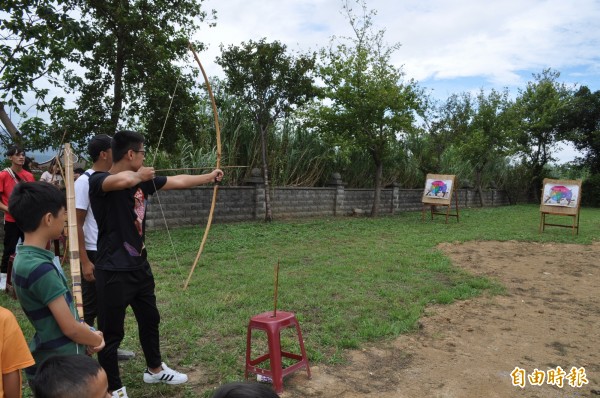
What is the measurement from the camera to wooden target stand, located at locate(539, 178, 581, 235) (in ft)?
39.0

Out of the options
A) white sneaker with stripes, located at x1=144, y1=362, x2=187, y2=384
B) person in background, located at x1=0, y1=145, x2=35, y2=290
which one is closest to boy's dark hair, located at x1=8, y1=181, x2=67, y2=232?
white sneaker with stripes, located at x1=144, y1=362, x2=187, y2=384

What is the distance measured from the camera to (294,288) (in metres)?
5.45

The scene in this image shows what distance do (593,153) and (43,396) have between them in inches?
1292

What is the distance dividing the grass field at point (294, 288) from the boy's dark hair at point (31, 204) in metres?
1.58

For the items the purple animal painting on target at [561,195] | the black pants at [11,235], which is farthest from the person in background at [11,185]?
the purple animal painting on target at [561,195]

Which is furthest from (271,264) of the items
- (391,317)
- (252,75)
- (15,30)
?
(252,75)

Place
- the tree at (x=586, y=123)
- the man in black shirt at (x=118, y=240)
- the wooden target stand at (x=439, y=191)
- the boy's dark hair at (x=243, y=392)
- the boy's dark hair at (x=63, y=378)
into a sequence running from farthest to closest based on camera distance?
the tree at (x=586, y=123), the wooden target stand at (x=439, y=191), the man in black shirt at (x=118, y=240), the boy's dark hair at (x=63, y=378), the boy's dark hair at (x=243, y=392)

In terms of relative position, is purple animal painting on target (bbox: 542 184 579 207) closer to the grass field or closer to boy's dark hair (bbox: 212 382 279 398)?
the grass field

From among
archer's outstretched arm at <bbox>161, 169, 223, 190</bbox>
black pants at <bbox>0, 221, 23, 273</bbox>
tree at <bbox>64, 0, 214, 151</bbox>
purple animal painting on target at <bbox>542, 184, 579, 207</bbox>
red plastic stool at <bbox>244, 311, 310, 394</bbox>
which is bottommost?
red plastic stool at <bbox>244, 311, 310, 394</bbox>

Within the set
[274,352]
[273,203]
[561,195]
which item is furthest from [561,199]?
[274,352]

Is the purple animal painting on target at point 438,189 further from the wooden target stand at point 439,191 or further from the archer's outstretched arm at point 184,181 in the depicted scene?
the archer's outstretched arm at point 184,181

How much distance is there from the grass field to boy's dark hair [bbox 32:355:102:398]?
63.1 inches

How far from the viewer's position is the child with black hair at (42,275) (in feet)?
6.02

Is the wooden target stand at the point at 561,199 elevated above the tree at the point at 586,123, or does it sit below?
below
